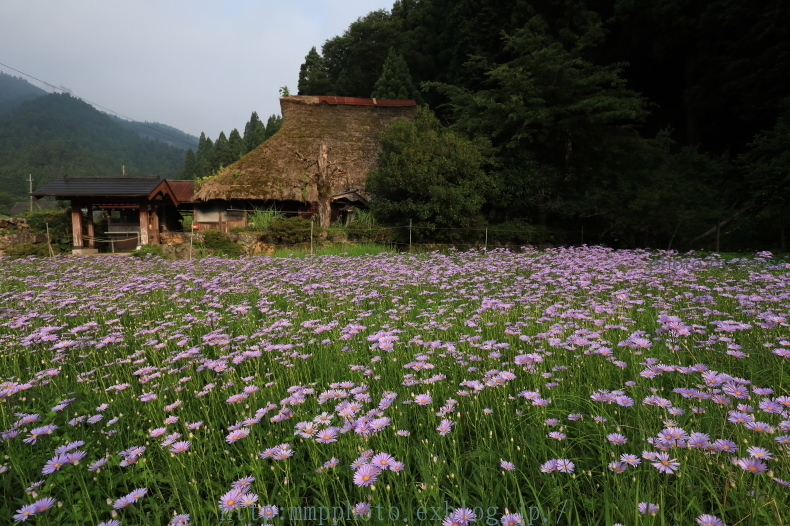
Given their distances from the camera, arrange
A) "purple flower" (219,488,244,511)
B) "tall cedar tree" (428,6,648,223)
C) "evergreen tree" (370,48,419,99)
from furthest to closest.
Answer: "evergreen tree" (370,48,419,99) → "tall cedar tree" (428,6,648,223) → "purple flower" (219,488,244,511)

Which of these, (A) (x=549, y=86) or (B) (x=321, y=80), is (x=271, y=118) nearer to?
(B) (x=321, y=80)

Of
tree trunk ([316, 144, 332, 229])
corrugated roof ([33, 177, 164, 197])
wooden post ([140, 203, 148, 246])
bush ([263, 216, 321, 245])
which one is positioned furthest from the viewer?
wooden post ([140, 203, 148, 246])

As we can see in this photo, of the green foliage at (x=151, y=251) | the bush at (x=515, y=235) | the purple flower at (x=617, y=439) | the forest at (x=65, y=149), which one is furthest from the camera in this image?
the forest at (x=65, y=149)

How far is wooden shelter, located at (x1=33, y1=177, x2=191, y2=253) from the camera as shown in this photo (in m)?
16.9

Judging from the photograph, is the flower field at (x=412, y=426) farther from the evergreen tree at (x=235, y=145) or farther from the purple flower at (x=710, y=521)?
the evergreen tree at (x=235, y=145)

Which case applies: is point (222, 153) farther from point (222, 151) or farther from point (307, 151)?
point (307, 151)

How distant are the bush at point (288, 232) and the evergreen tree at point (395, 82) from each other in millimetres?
17336

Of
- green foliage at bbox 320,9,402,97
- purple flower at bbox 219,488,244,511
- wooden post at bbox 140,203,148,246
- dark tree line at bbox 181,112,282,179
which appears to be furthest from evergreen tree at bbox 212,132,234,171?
purple flower at bbox 219,488,244,511

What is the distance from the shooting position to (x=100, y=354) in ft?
11.7

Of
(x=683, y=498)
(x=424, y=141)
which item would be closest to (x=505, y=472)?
(x=683, y=498)

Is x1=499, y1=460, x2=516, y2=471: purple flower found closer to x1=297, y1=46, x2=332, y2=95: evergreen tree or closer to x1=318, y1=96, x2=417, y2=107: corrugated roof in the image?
x1=318, y1=96, x2=417, y2=107: corrugated roof

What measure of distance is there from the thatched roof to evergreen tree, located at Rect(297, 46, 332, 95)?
1445 centimetres

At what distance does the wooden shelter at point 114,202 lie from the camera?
16906mm

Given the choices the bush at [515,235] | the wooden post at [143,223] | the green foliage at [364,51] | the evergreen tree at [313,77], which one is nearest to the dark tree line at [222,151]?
the evergreen tree at [313,77]
